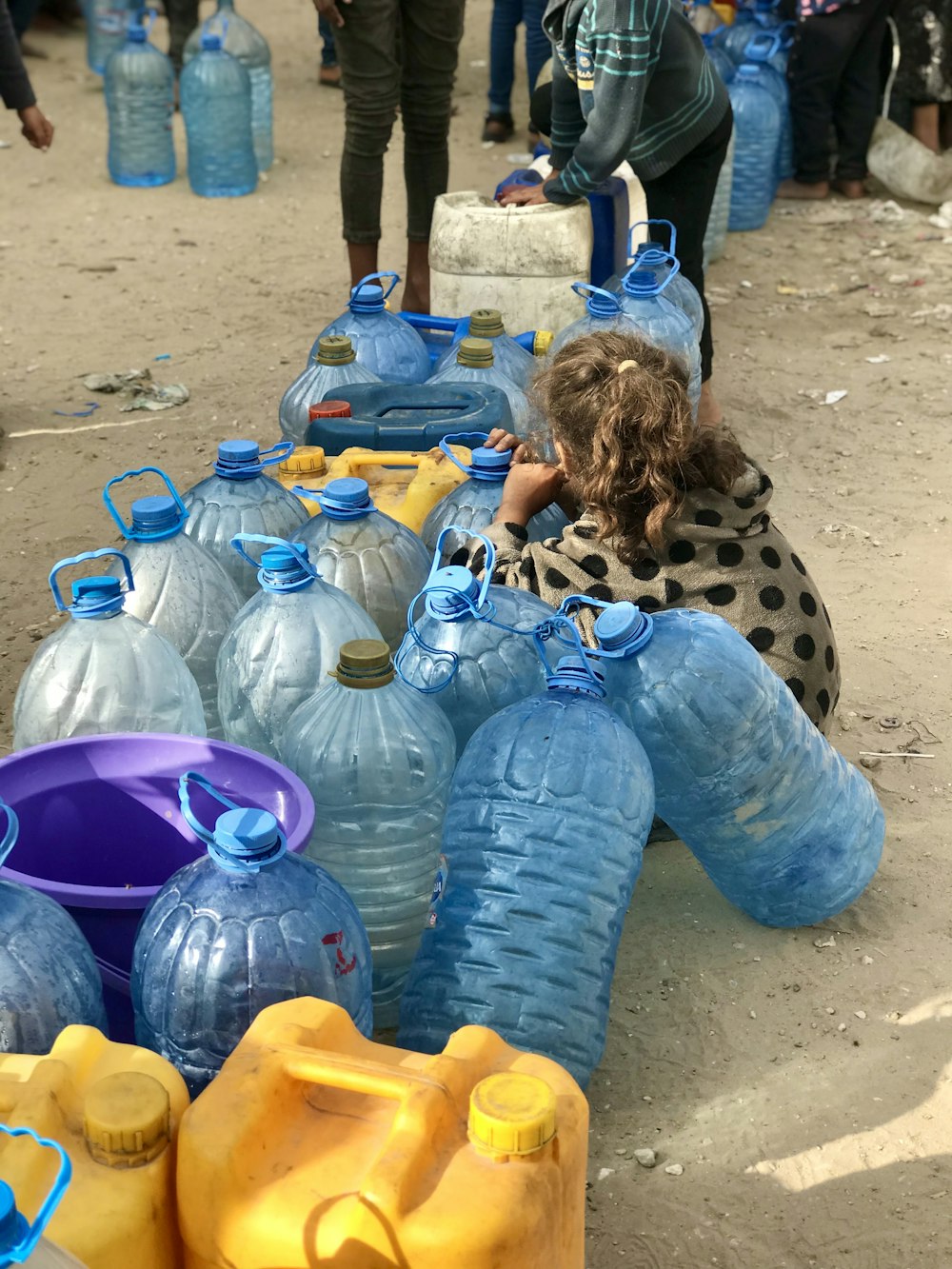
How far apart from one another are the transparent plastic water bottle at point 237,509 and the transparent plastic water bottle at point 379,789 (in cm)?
61

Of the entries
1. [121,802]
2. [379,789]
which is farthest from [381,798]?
[121,802]

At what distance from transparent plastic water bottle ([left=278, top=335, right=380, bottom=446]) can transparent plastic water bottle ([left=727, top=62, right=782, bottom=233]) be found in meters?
3.96

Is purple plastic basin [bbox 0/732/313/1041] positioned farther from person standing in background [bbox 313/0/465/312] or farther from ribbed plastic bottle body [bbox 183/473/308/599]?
person standing in background [bbox 313/0/465/312]

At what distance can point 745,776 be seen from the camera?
248 centimetres

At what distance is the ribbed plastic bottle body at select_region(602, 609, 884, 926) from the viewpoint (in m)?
2.40

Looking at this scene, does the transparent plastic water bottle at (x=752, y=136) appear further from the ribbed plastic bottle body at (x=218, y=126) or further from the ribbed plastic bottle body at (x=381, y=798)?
the ribbed plastic bottle body at (x=381, y=798)

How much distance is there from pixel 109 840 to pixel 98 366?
12.4ft

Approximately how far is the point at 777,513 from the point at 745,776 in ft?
7.35

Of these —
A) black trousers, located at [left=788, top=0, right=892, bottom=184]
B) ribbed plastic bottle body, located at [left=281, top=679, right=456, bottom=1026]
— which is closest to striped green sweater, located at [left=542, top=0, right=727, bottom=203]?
ribbed plastic bottle body, located at [left=281, top=679, right=456, bottom=1026]

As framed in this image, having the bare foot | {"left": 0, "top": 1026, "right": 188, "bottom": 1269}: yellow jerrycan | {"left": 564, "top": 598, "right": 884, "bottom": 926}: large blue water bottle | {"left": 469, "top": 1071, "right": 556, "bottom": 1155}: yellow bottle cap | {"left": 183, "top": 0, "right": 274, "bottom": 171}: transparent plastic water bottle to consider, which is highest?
{"left": 469, "top": 1071, "right": 556, "bottom": 1155}: yellow bottle cap

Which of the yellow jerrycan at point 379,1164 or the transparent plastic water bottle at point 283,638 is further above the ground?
the yellow jerrycan at point 379,1164

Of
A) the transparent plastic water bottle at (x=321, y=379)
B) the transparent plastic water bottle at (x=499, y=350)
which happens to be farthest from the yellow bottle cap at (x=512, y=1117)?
the transparent plastic water bottle at (x=499, y=350)

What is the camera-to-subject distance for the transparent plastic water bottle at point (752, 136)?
692cm

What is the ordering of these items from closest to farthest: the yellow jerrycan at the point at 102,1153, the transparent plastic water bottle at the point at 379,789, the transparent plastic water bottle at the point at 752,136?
the yellow jerrycan at the point at 102,1153 → the transparent plastic water bottle at the point at 379,789 → the transparent plastic water bottle at the point at 752,136
